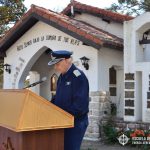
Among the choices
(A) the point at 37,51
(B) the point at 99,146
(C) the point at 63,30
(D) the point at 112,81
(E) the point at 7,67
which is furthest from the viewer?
(E) the point at 7,67

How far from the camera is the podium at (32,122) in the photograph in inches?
157

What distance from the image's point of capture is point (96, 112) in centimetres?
1059

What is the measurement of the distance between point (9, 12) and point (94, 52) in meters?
9.80

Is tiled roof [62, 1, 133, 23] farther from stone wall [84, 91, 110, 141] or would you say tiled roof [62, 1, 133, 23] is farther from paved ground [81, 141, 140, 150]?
paved ground [81, 141, 140, 150]

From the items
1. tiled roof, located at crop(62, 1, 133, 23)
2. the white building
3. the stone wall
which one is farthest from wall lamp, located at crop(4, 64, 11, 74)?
the stone wall

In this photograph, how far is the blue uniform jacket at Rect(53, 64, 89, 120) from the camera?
14.4 ft

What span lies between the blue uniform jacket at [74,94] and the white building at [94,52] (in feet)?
18.3

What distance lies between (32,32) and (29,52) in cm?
66

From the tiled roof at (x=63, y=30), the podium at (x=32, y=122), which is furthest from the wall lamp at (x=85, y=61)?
the podium at (x=32, y=122)

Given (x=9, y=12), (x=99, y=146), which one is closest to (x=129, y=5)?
(x=9, y=12)

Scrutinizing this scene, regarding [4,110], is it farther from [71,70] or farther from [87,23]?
[87,23]

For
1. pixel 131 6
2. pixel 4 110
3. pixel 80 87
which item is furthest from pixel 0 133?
pixel 131 6

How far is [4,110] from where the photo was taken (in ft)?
14.6

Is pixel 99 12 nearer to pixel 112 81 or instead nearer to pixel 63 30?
pixel 63 30
